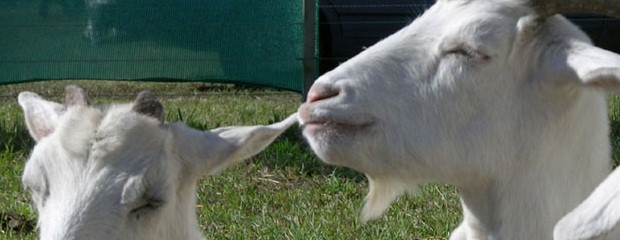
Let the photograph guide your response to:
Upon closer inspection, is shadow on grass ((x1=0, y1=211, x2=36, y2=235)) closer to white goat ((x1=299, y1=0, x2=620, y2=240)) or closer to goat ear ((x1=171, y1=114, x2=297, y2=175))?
goat ear ((x1=171, y1=114, x2=297, y2=175))

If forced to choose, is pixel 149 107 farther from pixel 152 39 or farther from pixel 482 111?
pixel 152 39

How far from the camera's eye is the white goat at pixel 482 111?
479 cm

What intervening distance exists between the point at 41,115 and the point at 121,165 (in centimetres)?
66

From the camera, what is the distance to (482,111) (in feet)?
16.0

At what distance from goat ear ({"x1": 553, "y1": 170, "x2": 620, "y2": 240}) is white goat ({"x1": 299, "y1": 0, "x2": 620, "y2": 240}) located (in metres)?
0.60

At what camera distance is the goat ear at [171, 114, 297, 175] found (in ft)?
17.2

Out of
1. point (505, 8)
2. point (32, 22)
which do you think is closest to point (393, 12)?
point (32, 22)

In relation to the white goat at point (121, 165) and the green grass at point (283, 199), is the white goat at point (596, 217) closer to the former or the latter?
the white goat at point (121, 165)

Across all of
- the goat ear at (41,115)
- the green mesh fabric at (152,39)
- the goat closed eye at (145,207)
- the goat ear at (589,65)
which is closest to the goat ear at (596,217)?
the goat ear at (589,65)

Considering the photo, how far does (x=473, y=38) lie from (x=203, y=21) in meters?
6.11

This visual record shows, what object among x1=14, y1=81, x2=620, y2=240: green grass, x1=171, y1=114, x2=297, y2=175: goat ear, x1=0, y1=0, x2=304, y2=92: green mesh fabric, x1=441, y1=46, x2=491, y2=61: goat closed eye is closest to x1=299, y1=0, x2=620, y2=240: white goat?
x1=441, y1=46, x2=491, y2=61: goat closed eye

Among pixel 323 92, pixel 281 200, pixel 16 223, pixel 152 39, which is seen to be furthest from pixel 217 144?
pixel 152 39

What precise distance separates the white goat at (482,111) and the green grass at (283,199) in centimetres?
223

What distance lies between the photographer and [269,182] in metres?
8.47
